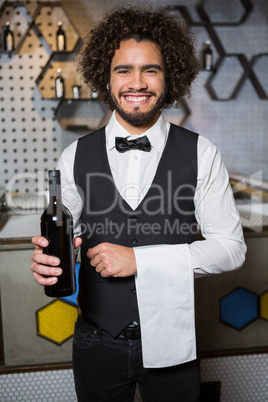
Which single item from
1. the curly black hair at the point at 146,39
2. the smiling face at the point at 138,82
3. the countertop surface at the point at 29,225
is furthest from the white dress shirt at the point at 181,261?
the countertop surface at the point at 29,225

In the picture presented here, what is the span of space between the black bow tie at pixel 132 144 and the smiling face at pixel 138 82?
0.06m

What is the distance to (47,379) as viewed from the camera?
2.59 metres

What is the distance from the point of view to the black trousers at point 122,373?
5.39ft

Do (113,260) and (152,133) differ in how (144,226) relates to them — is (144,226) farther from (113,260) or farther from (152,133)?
(152,133)

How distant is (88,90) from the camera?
12.5ft

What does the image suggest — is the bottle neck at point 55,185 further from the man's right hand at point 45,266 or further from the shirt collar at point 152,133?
the shirt collar at point 152,133

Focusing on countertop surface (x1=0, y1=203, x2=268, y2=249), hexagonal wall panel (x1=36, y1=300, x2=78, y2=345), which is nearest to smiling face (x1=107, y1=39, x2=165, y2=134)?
countertop surface (x1=0, y1=203, x2=268, y2=249)

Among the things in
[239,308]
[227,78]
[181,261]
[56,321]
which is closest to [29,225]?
[56,321]

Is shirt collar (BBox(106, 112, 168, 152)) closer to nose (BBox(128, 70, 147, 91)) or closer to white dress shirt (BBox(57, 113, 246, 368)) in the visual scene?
white dress shirt (BBox(57, 113, 246, 368))

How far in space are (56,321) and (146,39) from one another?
1597 mm

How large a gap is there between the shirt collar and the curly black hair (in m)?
0.24

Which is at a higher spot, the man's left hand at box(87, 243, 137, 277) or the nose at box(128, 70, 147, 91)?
the nose at box(128, 70, 147, 91)

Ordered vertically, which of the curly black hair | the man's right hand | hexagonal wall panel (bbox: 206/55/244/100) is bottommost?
the man's right hand

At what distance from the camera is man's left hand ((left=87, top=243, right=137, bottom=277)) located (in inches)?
56.2
